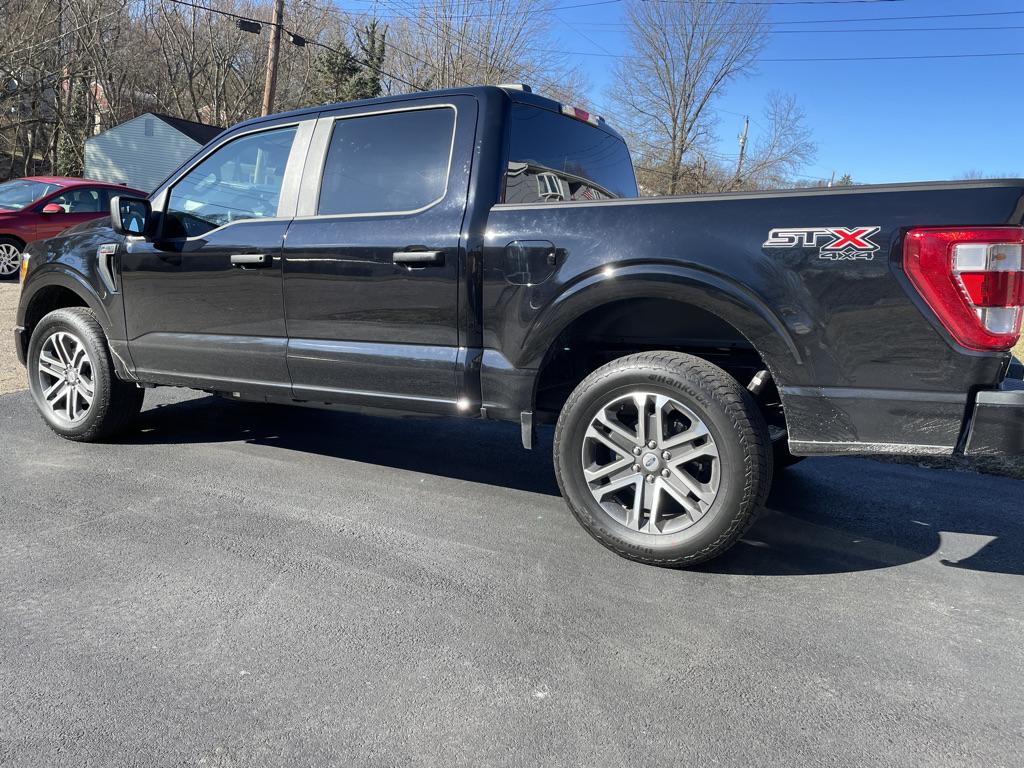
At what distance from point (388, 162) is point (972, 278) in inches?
99.2

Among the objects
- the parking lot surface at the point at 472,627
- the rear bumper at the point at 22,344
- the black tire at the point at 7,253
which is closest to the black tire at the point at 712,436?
the parking lot surface at the point at 472,627

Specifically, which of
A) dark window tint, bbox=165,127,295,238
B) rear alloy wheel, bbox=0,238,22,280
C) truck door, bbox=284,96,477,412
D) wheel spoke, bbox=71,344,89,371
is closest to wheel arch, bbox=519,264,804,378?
truck door, bbox=284,96,477,412

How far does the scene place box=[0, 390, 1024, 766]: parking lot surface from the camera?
2029 millimetres

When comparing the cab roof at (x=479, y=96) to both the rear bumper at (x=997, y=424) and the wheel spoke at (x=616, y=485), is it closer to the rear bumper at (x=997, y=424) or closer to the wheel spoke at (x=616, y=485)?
the wheel spoke at (x=616, y=485)

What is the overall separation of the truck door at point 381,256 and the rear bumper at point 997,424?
6.61ft

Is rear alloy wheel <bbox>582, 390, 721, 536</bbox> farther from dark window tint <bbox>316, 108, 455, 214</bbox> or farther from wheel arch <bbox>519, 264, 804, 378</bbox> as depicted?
dark window tint <bbox>316, 108, 455, 214</bbox>

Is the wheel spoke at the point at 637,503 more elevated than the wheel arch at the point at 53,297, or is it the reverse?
the wheel arch at the point at 53,297

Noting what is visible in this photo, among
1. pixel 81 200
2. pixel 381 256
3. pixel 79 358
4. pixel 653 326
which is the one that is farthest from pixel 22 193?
pixel 653 326

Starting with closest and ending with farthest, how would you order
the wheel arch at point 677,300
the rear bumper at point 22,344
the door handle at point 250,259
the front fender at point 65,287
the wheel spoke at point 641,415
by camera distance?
1. the wheel arch at point 677,300
2. the wheel spoke at point 641,415
3. the door handle at point 250,259
4. the front fender at point 65,287
5. the rear bumper at point 22,344

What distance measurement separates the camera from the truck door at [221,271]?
3900 mm

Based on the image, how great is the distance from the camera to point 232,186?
4.16m

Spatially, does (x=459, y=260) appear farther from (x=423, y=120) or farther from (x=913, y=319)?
(x=913, y=319)

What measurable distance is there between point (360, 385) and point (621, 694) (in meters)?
2.01

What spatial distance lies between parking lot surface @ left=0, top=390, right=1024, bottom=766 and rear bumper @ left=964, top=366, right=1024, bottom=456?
2.14 feet
